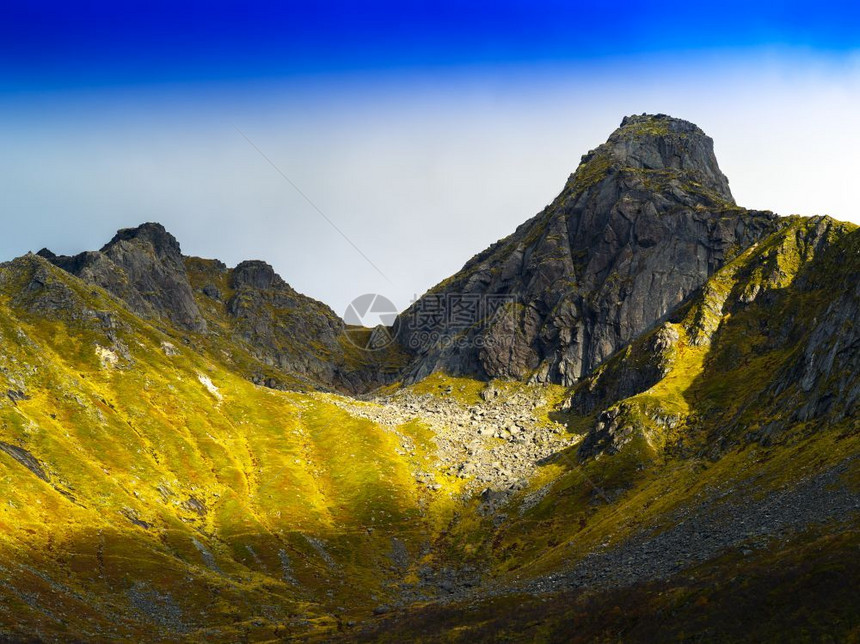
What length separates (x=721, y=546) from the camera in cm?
6644

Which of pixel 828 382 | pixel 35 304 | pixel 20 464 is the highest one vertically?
pixel 35 304

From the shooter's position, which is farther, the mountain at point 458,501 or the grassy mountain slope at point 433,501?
the grassy mountain slope at point 433,501

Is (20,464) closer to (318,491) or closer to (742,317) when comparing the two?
(318,491)

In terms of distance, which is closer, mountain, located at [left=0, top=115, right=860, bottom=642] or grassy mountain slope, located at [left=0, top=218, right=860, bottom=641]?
mountain, located at [left=0, top=115, right=860, bottom=642]

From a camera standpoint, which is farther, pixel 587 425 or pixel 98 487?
pixel 587 425

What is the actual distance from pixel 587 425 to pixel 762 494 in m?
121

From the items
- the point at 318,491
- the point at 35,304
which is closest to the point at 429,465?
the point at 318,491

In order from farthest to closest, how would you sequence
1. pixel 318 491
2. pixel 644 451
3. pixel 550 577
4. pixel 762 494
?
1. pixel 318 491
2. pixel 644 451
3. pixel 550 577
4. pixel 762 494

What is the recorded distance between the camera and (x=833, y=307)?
4692 inches

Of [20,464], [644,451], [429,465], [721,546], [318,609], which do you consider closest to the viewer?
[721,546]

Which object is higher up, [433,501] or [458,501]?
[433,501]

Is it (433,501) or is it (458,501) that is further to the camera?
(433,501)

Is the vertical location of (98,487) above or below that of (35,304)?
below

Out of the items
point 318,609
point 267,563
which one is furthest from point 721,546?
point 267,563
